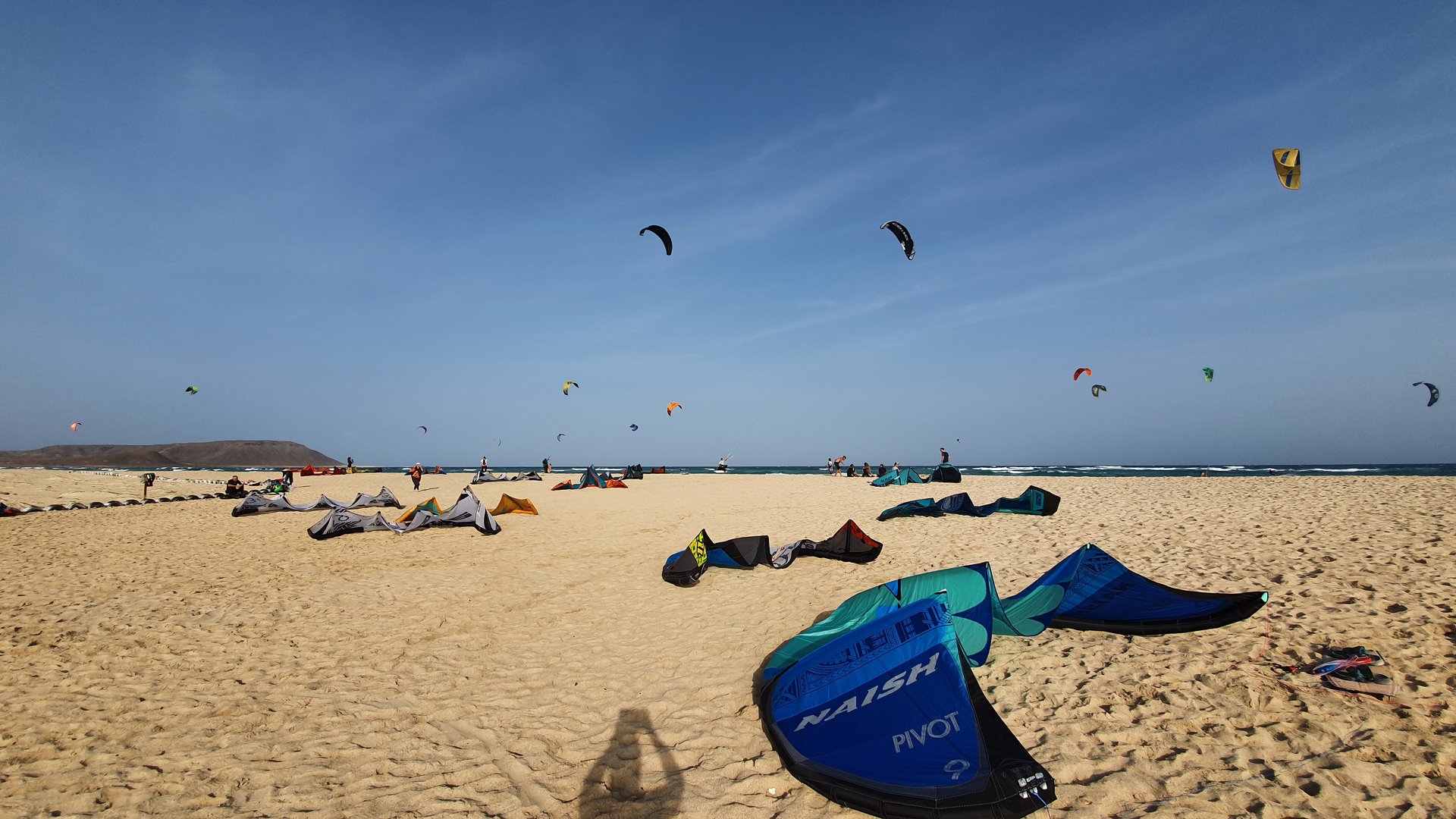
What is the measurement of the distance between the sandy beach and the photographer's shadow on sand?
0.02 metres

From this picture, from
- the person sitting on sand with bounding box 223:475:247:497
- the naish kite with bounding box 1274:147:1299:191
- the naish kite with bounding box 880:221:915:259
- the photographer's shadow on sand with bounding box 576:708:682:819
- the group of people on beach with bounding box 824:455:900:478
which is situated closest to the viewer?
the photographer's shadow on sand with bounding box 576:708:682:819

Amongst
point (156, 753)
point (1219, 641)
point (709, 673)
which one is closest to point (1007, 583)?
point (1219, 641)

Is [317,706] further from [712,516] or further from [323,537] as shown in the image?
[712,516]

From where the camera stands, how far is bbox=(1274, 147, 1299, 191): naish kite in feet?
27.3

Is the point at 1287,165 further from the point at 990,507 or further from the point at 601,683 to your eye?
the point at 601,683

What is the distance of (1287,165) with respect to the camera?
8461 mm

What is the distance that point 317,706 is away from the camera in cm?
482

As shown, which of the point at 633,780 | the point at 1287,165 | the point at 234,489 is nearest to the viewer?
the point at 633,780

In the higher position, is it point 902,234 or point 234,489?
point 902,234

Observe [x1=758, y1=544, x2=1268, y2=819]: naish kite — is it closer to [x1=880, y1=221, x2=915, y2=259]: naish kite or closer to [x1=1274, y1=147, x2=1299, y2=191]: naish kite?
[x1=1274, y1=147, x2=1299, y2=191]: naish kite

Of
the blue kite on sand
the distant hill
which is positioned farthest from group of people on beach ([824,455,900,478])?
the distant hill

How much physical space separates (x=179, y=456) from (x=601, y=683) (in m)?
141

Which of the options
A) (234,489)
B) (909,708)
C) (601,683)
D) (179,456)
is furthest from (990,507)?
(179,456)

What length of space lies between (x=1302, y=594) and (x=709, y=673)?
7.31 meters
